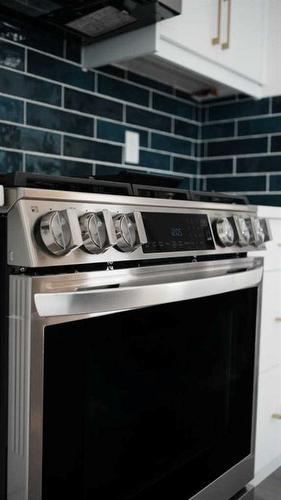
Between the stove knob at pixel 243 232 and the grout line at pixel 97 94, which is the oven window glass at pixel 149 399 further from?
the grout line at pixel 97 94

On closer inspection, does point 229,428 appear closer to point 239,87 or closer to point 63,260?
point 63,260

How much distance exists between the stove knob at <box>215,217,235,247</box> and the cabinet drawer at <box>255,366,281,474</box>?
1.75 ft

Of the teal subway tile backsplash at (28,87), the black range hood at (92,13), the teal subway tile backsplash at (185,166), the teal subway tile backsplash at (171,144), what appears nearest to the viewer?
the black range hood at (92,13)

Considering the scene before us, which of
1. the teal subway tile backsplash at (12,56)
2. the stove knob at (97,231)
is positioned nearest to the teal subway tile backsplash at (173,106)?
the teal subway tile backsplash at (12,56)

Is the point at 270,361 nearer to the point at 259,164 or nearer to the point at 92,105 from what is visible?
the point at 259,164

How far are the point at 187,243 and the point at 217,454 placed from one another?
0.55 metres

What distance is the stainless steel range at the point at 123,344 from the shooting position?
732 mm

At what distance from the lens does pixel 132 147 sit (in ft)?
5.95

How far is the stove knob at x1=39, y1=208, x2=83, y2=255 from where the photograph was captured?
0.73 meters

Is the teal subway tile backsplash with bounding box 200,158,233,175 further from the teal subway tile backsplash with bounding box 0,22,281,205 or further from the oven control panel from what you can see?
the oven control panel

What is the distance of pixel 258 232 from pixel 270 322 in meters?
0.34

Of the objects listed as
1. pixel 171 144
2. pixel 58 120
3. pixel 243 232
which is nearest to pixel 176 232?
pixel 243 232

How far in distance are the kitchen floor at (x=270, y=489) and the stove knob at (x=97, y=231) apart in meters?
1.13

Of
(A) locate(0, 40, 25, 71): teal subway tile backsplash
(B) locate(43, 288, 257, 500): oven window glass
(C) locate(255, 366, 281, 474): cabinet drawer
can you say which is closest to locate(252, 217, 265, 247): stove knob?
(B) locate(43, 288, 257, 500): oven window glass
